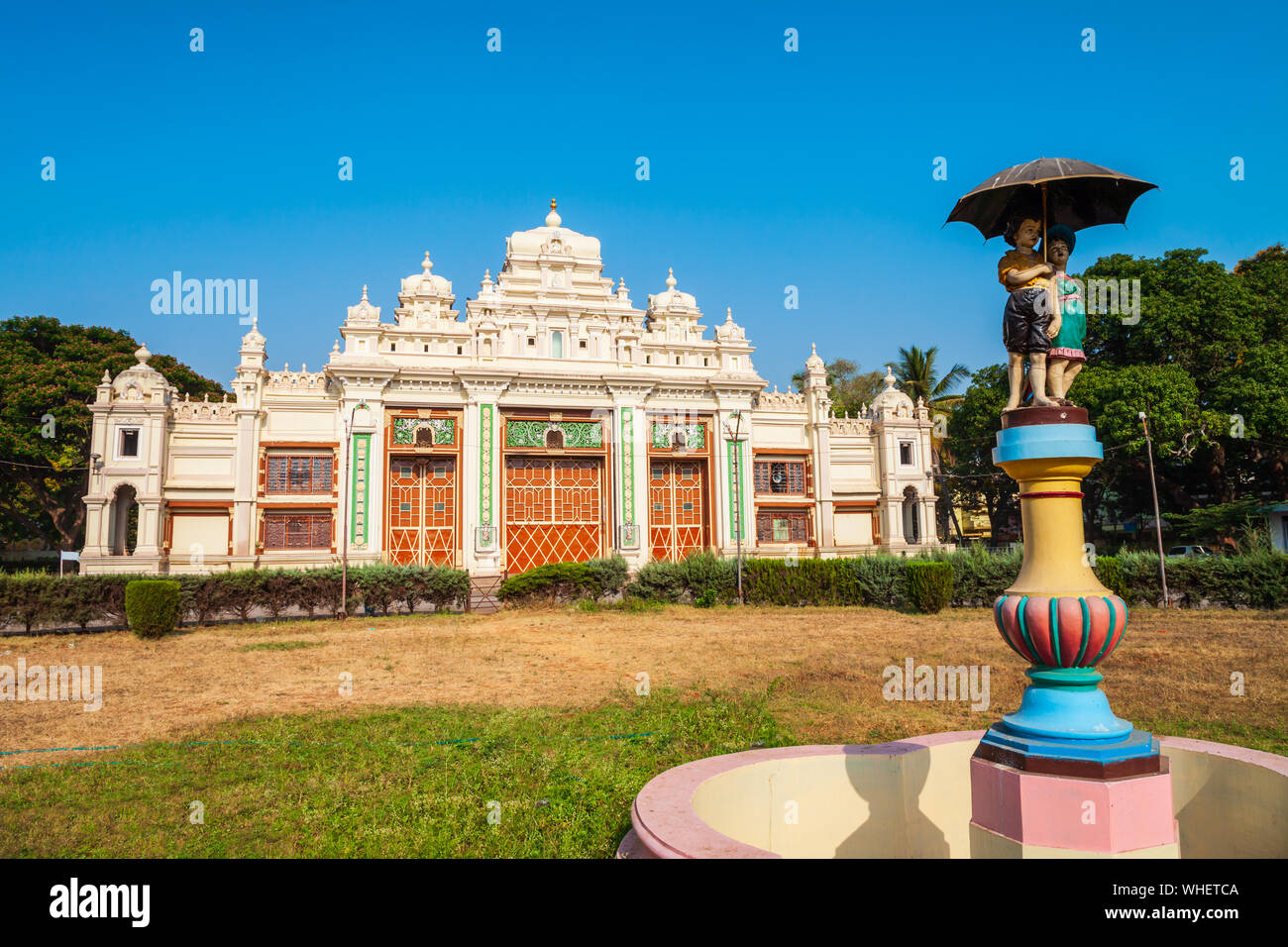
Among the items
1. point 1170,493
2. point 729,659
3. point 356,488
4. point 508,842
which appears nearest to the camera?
Result: point 508,842

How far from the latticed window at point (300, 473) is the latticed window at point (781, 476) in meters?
16.2

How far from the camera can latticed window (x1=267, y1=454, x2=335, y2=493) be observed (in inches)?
1087

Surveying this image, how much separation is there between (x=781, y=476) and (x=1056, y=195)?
2728 centimetres

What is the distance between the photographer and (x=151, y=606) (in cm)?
1731

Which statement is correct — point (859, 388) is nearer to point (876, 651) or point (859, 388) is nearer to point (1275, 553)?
point (1275, 553)

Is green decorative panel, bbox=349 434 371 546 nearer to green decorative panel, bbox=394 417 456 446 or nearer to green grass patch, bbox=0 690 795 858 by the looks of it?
green decorative panel, bbox=394 417 456 446

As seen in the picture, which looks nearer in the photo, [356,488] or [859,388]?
[356,488]

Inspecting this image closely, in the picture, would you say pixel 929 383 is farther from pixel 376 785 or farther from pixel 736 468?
pixel 376 785

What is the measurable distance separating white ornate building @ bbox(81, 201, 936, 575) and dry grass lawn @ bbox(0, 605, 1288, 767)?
8.29m

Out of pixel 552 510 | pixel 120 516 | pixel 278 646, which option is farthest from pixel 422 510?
pixel 278 646
